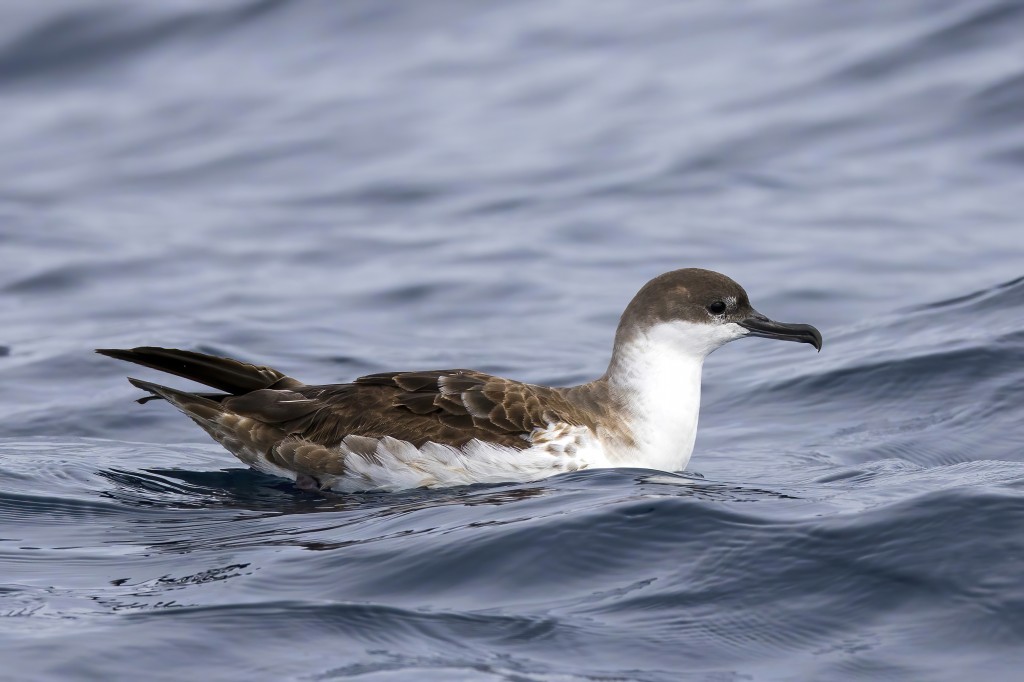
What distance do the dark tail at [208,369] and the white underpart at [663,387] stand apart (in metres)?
1.78

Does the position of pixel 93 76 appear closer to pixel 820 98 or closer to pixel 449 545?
pixel 820 98

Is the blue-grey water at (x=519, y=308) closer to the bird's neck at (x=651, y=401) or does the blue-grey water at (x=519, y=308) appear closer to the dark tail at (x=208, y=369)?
the bird's neck at (x=651, y=401)

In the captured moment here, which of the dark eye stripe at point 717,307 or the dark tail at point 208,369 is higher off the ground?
the dark eye stripe at point 717,307

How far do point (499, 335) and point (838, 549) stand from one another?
594 centimetres

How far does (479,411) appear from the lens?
7113mm

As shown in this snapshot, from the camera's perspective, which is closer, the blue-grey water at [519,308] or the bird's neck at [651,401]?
the blue-grey water at [519,308]

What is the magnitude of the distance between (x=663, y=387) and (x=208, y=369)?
2337 mm

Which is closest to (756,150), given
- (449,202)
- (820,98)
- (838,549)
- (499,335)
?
(820,98)

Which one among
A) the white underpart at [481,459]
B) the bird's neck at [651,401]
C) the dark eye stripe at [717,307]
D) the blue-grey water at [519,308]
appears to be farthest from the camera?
the dark eye stripe at [717,307]

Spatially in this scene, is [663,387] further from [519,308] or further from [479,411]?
[519,308]

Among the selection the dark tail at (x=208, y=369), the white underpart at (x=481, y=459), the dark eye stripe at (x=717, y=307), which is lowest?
the white underpart at (x=481, y=459)

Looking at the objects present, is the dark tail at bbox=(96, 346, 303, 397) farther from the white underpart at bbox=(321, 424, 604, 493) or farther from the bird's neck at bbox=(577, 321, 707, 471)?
the bird's neck at bbox=(577, 321, 707, 471)

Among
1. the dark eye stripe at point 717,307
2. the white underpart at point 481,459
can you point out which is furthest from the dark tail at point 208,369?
the dark eye stripe at point 717,307

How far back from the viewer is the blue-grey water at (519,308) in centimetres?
495
